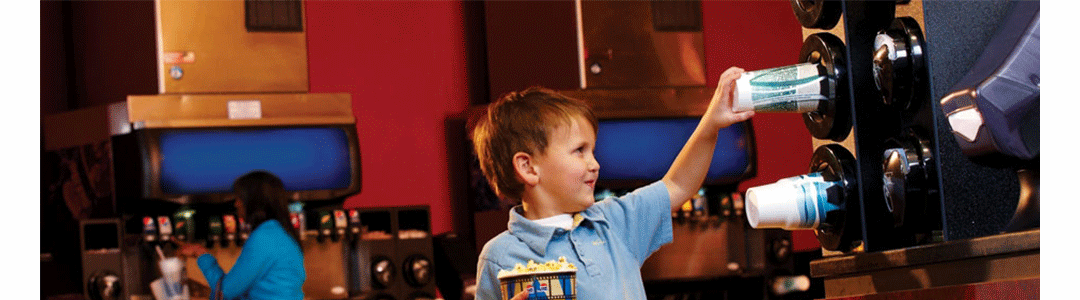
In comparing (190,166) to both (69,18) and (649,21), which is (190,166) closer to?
(69,18)

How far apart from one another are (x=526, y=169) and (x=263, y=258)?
2.14 m

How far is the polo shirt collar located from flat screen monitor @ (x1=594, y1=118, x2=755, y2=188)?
128 inches

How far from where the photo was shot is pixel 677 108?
5336 millimetres

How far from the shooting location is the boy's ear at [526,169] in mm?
1896

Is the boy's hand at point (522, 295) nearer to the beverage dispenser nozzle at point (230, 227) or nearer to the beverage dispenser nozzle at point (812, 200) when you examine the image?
the beverage dispenser nozzle at point (812, 200)

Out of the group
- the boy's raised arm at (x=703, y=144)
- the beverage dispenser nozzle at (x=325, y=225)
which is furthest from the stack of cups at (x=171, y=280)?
the boy's raised arm at (x=703, y=144)

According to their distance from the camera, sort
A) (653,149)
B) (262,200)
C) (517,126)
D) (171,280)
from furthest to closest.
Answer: (653,149) → (171,280) → (262,200) → (517,126)

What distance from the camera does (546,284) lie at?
1.42 m

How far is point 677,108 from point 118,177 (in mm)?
2529

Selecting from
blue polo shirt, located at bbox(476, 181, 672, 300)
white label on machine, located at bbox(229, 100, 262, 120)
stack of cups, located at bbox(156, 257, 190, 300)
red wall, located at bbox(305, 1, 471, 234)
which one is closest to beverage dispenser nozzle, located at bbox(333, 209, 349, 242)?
white label on machine, located at bbox(229, 100, 262, 120)

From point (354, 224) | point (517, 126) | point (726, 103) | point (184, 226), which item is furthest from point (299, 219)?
point (726, 103)

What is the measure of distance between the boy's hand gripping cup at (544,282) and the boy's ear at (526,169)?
46 cm

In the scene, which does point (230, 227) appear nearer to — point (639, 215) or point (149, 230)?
point (149, 230)
